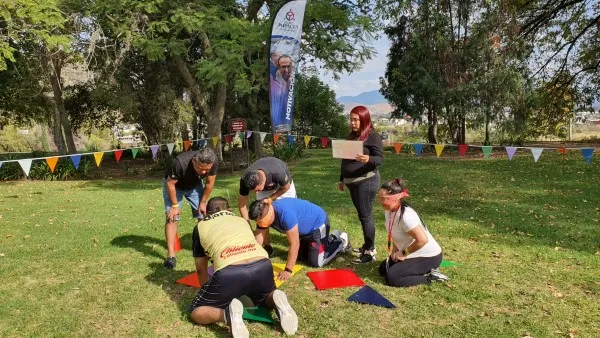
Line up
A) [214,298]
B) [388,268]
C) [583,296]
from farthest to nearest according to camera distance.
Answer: [388,268]
[583,296]
[214,298]

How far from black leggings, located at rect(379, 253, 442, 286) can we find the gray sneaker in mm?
53

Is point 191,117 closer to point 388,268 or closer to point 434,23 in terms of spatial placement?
point 434,23

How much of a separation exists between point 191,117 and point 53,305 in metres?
14.0

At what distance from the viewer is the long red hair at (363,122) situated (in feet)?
14.8

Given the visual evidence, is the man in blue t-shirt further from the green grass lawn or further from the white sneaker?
the green grass lawn

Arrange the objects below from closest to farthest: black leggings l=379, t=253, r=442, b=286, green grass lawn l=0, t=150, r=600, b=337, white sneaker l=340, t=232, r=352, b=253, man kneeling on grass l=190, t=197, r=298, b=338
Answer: man kneeling on grass l=190, t=197, r=298, b=338
green grass lawn l=0, t=150, r=600, b=337
black leggings l=379, t=253, r=442, b=286
white sneaker l=340, t=232, r=352, b=253

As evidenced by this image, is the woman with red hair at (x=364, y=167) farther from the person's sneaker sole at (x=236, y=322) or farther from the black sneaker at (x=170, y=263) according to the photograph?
the black sneaker at (x=170, y=263)

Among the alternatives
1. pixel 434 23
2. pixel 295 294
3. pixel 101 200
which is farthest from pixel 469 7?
pixel 295 294

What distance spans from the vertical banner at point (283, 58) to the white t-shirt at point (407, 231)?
7658 millimetres

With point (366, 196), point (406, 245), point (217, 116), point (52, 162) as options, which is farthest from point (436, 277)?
point (217, 116)

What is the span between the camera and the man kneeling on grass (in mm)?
3258

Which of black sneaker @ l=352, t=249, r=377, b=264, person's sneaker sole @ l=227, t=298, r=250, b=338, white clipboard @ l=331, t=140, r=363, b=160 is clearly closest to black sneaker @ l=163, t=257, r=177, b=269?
person's sneaker sole @ l=227, t=298, r=250, b=338

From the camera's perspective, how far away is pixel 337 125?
27.6m

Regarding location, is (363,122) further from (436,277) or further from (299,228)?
(436,277)
